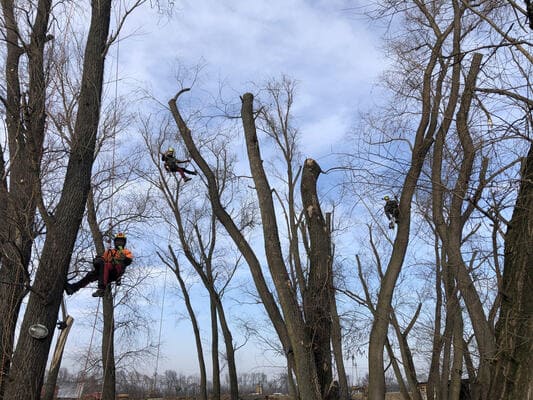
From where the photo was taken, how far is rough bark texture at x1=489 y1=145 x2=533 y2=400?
13.2ft

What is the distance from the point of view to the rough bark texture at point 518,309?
402cm

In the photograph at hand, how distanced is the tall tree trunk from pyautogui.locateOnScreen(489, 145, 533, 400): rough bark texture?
15.0 feet

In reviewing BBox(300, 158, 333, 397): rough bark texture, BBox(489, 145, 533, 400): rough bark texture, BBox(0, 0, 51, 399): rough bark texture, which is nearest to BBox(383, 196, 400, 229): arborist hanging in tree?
BBox(300, 158, 333, 397): rough bark texture

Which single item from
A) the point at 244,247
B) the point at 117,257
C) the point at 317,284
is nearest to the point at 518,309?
the point at 317,284

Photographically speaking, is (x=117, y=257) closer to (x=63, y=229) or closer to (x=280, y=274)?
(x=63, y=229)

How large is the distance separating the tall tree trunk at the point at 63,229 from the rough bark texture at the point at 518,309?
4.58 metres

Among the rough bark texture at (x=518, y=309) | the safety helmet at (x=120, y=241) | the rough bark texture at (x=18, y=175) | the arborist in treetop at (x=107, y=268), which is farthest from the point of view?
the safety helmet at (x=120, y=241)

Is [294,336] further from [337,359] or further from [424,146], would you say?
[337,359]

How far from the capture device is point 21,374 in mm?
5656

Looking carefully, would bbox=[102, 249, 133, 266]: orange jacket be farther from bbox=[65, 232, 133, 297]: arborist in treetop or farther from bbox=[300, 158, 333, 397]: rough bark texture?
bbox=[300, 158, 333, 397]: rough bark texture

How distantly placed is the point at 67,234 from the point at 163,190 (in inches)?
568

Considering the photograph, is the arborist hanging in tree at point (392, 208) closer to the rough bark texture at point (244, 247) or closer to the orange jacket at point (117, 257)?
the rough bark texture at point (244, 247)

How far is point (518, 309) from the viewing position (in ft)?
13.8

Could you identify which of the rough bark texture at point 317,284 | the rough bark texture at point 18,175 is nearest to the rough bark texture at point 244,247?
the rough bark texture at point 317,284
